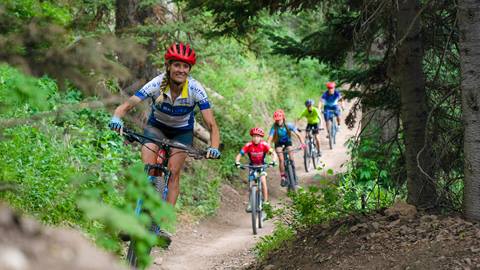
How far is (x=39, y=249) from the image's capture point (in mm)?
2002

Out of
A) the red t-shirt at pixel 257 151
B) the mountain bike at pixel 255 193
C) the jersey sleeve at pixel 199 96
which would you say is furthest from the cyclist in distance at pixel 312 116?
the jersey sleeve at pixel 199 96

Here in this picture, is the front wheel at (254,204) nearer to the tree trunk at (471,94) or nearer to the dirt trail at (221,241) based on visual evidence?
the dirt trail at (221,241)

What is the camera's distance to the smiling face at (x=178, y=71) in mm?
7770

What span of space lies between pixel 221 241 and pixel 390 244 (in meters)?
6.52

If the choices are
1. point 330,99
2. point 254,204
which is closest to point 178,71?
point 254,204

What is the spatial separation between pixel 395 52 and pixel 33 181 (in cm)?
476

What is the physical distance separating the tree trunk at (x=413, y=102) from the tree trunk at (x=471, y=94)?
42.8 inches

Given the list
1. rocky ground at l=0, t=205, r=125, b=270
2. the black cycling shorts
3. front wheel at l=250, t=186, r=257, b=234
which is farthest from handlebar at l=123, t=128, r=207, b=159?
the black cycling shorts

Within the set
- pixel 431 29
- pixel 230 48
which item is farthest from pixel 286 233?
pixel 230 48

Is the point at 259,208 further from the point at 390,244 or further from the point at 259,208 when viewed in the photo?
the point at 390,244

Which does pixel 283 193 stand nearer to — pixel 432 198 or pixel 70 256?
pixel 432 198

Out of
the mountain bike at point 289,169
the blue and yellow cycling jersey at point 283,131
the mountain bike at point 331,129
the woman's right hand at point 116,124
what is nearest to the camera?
the woman's right hand at point 116,124

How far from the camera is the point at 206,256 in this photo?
36.5ft

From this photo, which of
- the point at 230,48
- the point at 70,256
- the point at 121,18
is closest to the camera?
the point at 70,256
